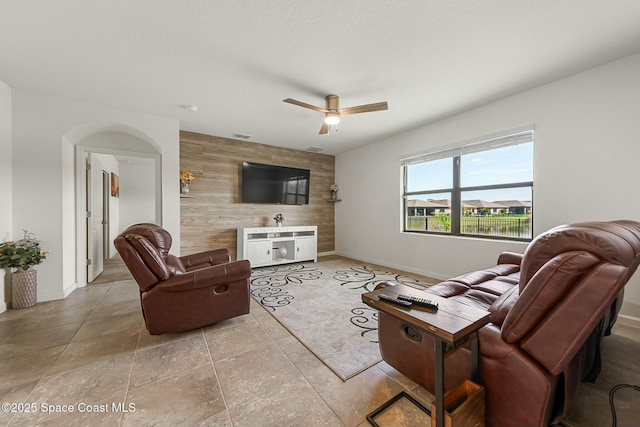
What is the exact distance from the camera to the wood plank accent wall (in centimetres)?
422

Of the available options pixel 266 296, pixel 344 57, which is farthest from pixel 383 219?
pixel 344 57

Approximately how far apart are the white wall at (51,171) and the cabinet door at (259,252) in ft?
7.65

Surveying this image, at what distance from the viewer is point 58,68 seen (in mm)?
2342

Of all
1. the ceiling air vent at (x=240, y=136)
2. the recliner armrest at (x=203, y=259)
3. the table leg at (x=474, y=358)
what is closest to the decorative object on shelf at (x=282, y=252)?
the recliner armrest at (x=203, y=259)

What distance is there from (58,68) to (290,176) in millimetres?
3437

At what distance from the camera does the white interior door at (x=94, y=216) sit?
11.7 feet

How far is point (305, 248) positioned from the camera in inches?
195

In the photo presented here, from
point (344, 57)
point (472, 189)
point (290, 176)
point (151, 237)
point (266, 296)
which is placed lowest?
point (266, 296)

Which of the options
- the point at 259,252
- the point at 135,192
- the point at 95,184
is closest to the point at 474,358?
the point at 259,252

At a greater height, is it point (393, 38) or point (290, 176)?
point (393, 38)

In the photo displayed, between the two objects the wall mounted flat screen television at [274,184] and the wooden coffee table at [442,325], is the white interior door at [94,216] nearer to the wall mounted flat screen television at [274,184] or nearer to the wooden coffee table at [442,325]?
the wall mounted flat screen television at [274,184]

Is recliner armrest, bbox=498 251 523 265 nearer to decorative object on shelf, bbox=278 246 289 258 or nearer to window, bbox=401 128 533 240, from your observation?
window, bbox=401 128 533 240

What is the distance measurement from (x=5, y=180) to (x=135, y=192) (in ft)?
14.2

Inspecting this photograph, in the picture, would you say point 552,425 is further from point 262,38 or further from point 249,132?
point 249,132
